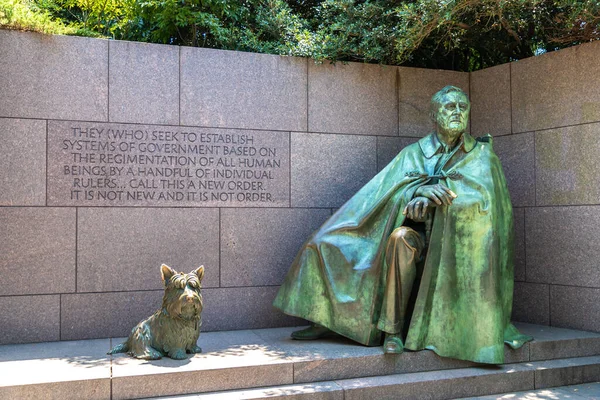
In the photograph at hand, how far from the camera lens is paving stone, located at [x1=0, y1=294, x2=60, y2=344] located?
6.27 m

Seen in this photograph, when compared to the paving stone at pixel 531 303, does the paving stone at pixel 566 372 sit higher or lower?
lower

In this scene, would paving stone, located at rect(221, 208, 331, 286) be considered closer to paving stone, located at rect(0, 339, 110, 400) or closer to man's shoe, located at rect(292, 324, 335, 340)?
man's shoe, located at rect(292, 324, 335, 340)

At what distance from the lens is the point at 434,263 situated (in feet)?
19.1

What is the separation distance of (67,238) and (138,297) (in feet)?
3.03

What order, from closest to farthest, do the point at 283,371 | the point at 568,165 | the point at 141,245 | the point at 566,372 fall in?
1. the point at 283,371
2. the point at 566,372
3. the point at 141,245
4. the point at 568,165

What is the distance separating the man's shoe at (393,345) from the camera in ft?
18.7

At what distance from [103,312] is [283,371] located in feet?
7.39

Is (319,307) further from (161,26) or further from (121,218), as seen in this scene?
(161,26)

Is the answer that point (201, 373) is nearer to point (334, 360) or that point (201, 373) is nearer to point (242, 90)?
point (334, 360)

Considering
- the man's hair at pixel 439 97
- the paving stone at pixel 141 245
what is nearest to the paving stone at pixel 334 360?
the paving stone at pixel 141 245

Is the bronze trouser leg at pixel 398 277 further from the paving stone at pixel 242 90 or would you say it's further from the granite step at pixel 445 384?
the paving stone at pixel 242 90

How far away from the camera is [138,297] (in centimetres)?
673

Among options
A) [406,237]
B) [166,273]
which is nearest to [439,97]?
[406,237]

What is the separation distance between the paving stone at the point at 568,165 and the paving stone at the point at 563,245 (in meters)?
0.13
